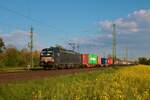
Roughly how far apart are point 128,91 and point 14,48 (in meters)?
103

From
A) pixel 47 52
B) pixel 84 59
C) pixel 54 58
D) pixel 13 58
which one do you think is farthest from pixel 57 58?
pixel 13 58

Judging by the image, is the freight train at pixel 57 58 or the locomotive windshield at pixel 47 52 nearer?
the freight train at pixel 57 58

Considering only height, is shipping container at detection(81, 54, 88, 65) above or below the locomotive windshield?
below

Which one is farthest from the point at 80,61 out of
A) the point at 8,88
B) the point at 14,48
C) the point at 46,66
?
the point at 8,88

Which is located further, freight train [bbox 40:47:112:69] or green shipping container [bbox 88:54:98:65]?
green shipping container [bbox 88:54:98:65]

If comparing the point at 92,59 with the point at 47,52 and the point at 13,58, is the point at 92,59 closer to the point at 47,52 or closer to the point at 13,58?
the point at 13,58

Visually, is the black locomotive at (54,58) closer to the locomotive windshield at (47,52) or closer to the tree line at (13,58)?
the locomotive windshield at (47,52)

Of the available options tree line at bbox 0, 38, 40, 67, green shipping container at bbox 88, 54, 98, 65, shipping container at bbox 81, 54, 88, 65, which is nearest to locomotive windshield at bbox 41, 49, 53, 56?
shipping container at bbox 81, 54, 88, 65

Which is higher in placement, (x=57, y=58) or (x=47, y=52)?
(x=47, y=52)

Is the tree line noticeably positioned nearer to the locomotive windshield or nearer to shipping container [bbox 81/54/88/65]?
shipping container [bbox 81/54/88/65]

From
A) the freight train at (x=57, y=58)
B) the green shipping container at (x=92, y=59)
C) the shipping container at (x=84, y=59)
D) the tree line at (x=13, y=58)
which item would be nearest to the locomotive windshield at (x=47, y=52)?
the freight train at (x=57, y=58)

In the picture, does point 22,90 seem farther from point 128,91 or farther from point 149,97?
point 149,97

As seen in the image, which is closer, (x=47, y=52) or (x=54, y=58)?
(x=54, y=58)

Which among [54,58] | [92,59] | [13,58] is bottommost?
[54,58]
